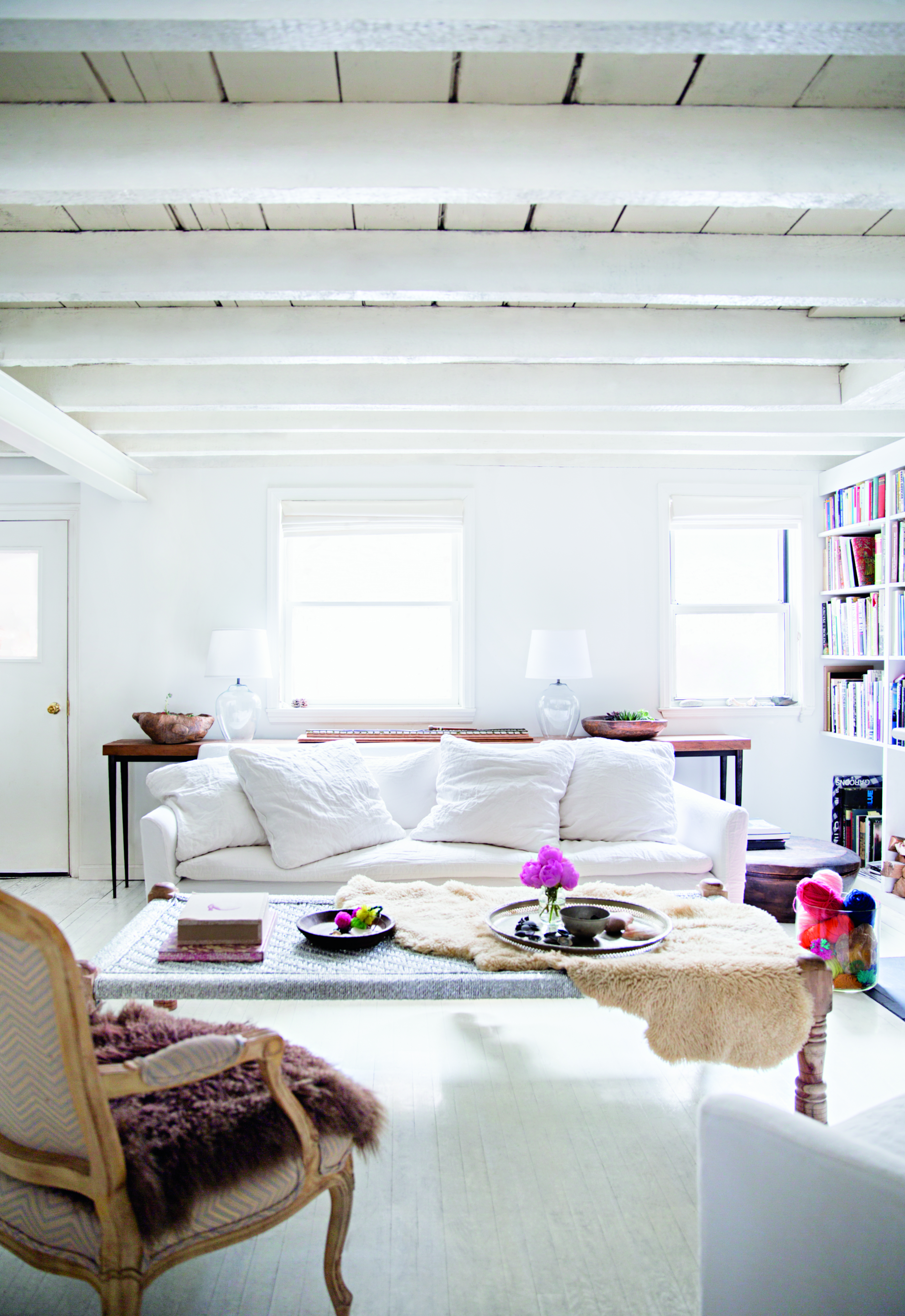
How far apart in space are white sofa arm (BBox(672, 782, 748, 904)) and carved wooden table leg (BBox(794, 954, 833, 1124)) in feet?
4.07

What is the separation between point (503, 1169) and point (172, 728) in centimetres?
295

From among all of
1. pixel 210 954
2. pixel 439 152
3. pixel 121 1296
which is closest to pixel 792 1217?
pixel 121 1296

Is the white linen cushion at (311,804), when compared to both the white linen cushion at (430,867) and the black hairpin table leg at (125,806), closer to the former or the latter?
the white linen cushion at (430,867)

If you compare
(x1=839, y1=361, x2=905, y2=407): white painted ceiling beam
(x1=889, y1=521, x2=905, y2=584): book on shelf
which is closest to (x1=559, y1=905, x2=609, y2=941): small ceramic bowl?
(x1=839, y1=361, x2=905, y2=407): white painted ceiling beam

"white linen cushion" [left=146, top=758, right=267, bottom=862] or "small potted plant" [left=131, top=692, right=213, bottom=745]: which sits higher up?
Answer: "small potted plant" [left=131, top=692, right=213, bottom=745]

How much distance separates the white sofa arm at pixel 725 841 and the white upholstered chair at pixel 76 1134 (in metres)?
2.32

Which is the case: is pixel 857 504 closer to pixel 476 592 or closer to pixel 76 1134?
pixel 476 592

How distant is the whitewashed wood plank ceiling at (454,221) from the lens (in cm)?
150

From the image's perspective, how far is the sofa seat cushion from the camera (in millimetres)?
3232

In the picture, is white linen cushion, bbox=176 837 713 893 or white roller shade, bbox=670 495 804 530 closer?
white linen cushion, bbox=176 837 713 893

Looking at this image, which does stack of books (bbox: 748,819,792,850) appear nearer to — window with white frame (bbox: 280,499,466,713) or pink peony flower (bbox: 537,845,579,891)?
window with white frame (bbox: 280,499,466,713)

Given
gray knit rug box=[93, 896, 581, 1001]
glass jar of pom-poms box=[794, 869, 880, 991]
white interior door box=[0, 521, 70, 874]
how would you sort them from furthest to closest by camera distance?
white interior door box=[0, 521, 70, 874] < glass jar of pom-poms box=[794, 869, 880, 991] < gray knit rug box=[93, 896, 581, 1001]

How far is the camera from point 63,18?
1.40 m

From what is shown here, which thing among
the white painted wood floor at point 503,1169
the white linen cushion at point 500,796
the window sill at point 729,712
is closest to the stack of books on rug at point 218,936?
the white painted wood floor at point 503,1169
